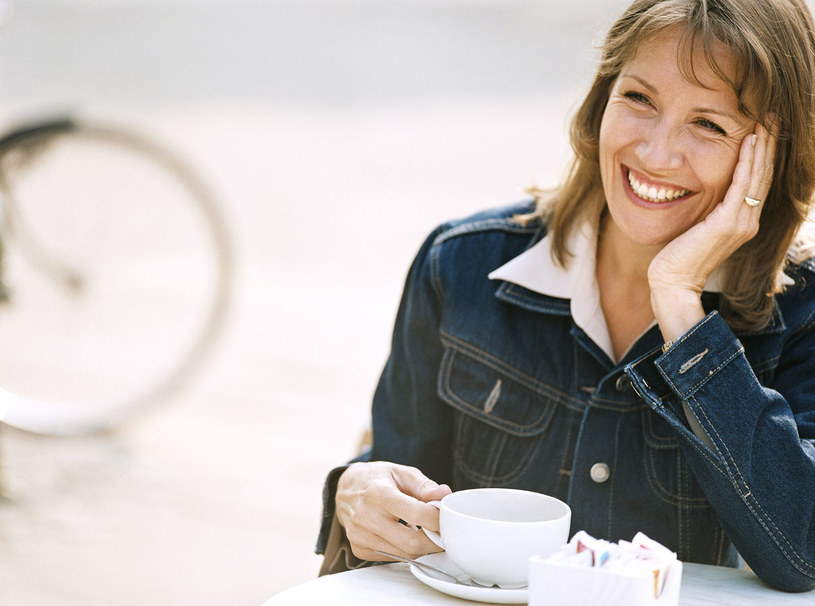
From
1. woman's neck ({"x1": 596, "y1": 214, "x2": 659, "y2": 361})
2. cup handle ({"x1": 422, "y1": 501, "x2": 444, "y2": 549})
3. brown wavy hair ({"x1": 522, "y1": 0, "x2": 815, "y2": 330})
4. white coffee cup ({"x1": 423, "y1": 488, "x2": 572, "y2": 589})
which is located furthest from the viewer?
woman's neck ({"x1": 596, "y1": 214, "x2": 659, "y2": 361})

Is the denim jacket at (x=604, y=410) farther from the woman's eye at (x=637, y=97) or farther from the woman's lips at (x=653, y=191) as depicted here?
the woman's eye at (x=637, y=97)

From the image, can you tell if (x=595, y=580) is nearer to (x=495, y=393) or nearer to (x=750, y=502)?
(x=750, y=502)

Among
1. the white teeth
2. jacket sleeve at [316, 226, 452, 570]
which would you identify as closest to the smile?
the white teeth

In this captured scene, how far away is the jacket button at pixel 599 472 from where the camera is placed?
161 cm

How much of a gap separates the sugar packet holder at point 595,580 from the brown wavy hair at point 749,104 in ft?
2.31

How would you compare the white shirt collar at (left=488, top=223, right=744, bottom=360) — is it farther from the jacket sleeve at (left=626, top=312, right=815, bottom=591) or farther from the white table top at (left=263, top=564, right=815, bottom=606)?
the white table top at (left=263, top=564, right=815, bottom=606)

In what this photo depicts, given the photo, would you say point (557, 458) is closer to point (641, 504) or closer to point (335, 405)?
point (641, 504)

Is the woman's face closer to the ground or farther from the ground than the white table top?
farther from the ground

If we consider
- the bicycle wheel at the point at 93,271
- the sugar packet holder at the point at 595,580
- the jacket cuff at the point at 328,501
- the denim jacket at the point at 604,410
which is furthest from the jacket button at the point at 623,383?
the bicycle wheel at the point at 93,271

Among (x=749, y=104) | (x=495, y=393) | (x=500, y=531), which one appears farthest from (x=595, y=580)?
(x=749, y=104)

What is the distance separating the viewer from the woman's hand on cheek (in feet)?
5.05

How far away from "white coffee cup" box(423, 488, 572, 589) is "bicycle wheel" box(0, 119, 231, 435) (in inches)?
88.8

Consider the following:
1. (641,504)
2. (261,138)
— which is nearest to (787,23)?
(641,504)

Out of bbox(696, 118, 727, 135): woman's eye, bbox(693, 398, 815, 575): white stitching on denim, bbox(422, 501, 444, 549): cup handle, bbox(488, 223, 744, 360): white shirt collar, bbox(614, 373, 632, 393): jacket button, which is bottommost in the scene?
bbox(422, 501, 444, 549): cup handle
